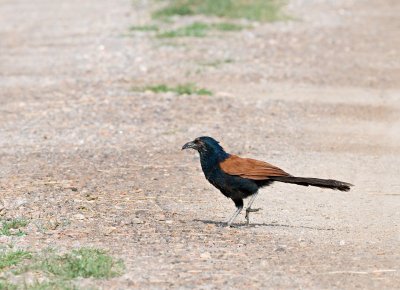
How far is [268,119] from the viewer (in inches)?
505

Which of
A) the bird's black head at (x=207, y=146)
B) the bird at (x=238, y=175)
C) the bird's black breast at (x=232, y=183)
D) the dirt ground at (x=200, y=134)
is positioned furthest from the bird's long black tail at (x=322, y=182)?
the bird's black head at (x=207, y=146)

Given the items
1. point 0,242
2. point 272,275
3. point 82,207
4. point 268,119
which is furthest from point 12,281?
point 268,119

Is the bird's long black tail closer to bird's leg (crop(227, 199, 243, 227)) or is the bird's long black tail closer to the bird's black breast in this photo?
the bird's black breast

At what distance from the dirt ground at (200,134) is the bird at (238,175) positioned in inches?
11.1

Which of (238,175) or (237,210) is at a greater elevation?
(238,175)

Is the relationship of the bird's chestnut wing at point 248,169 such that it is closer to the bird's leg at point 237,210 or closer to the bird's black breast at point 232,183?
the bird's black breast at point 232,183

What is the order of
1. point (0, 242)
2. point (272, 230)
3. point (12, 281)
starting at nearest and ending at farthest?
point (12, 281) < point (0, 242) < point (272, 230)

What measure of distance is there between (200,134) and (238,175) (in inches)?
165

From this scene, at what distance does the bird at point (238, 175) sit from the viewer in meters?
7.76

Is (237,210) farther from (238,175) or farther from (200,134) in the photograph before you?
(200,134)

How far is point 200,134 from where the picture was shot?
11.9 m

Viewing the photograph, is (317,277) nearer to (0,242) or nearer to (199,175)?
(0,242)

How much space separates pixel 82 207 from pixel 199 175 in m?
1.85

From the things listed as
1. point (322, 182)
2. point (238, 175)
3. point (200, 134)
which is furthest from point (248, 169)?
point (200, 134)
